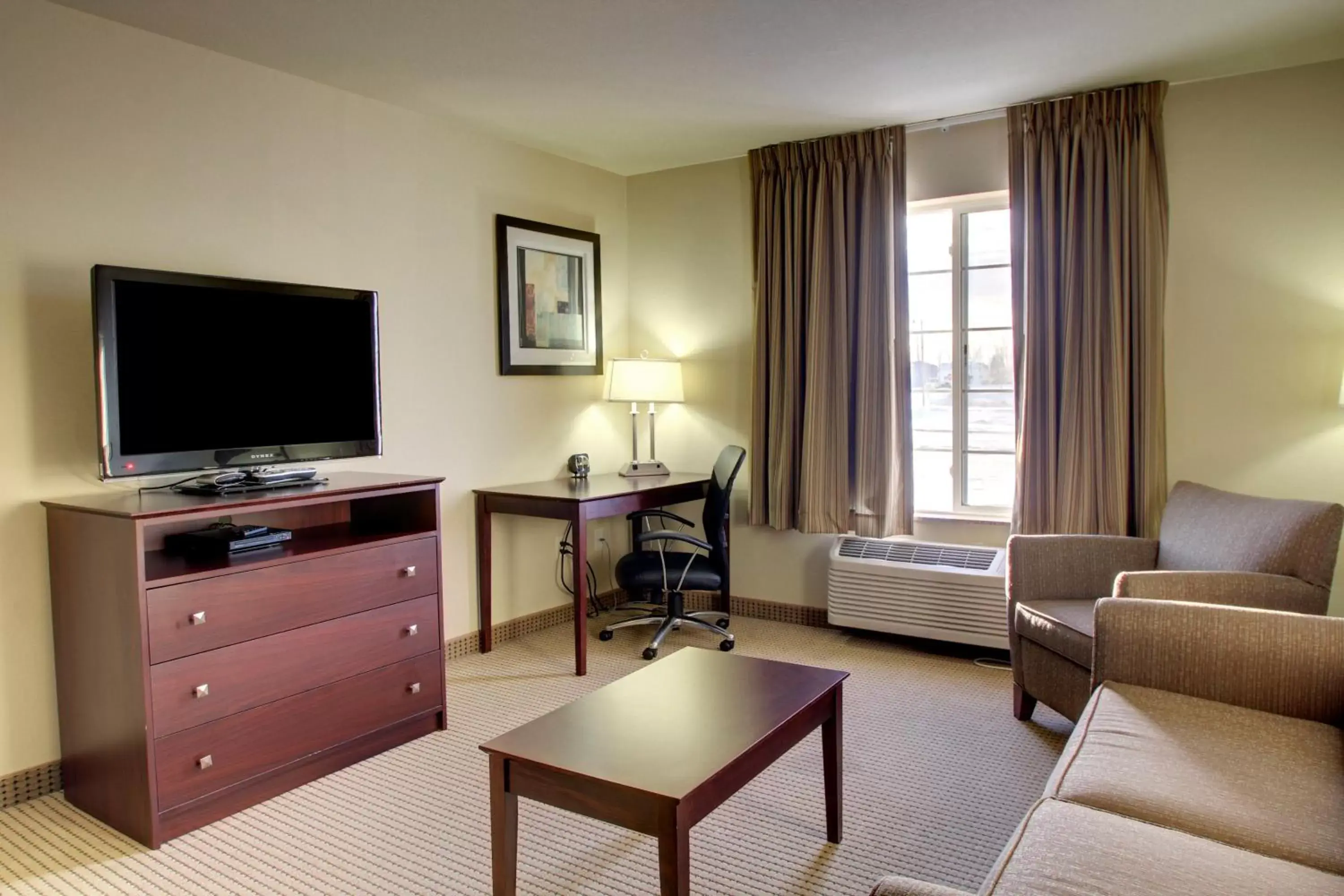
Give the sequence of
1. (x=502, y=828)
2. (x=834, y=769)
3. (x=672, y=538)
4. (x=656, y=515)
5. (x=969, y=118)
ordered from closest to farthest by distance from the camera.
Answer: (x=502, y=828), (x=834, y=769), (x=672, y=538), (x=969, y=118), (x=656, y=515)

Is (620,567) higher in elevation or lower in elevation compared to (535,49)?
lower

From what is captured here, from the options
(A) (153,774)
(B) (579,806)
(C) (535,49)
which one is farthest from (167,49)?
(B) (579,806)

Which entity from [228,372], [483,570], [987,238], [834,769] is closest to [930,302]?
[987,238]

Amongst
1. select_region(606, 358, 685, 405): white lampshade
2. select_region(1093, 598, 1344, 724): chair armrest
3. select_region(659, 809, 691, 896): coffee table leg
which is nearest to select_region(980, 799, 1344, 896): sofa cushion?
select_region(659, 809, 691, 896): coffee table leg

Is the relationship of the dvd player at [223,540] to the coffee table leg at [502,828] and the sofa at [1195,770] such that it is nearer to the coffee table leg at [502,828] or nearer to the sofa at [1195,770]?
the coffee table leg at [502,828]

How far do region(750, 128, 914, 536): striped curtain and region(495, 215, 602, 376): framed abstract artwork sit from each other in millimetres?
900

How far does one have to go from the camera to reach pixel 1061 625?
282 centimetres

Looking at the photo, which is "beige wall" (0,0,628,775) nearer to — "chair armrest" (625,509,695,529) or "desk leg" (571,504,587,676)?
"chair armrest" (625,509,695,529)

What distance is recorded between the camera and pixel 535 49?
3.07 metres

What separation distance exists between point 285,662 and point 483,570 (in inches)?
54.7

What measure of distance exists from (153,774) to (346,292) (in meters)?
1.68

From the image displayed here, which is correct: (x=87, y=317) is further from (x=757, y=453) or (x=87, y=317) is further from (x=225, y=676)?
(x=757, y=453)

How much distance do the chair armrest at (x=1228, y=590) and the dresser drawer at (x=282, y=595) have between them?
7.51ft

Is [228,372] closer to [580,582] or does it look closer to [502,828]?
[580,582]
